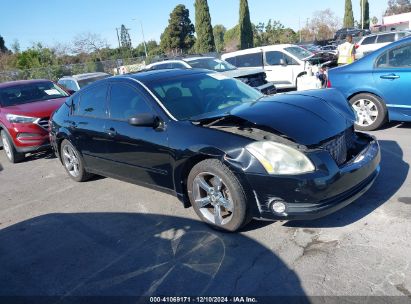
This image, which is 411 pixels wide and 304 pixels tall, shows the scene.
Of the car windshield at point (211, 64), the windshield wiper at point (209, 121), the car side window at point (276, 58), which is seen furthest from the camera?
the car side window at point (276, 58)

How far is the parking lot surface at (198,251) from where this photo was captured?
3027mm

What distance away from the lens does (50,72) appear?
2742 centimetres

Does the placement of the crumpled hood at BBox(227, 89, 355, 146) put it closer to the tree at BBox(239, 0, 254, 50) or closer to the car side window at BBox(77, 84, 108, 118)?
the car side window at BBox(77, 84, 108, 118)

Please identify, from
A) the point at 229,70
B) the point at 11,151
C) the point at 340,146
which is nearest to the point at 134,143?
the point at 340,146

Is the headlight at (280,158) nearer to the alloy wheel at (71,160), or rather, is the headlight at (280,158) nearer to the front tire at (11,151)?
the alloy wheel at (71,160)

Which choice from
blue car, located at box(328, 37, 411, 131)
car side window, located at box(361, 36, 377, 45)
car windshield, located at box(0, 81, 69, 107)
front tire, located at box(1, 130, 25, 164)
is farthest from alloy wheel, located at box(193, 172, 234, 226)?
car side window, located at box(361, 36, 377, 45)

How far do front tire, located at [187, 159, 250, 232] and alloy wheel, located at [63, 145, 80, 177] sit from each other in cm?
278

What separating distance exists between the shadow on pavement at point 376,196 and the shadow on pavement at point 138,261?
783 millimetres

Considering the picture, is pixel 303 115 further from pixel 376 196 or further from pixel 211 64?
pixel 211 64

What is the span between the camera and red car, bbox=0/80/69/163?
7852mm

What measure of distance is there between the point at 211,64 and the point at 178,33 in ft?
159

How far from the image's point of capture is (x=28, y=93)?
8.88 metres

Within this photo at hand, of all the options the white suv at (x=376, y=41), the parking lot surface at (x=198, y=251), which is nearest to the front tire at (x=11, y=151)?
the parking lot surface at (x=198, y=251)

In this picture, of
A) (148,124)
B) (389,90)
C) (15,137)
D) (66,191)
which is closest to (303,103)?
(148,124)
